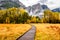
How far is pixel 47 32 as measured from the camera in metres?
5.38

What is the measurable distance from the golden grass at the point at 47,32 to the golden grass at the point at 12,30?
404 mm

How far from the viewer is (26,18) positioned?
5.79 metres

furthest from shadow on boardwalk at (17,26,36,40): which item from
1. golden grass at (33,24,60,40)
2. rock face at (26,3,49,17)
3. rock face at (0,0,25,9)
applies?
rock face at (0,0,25,9)

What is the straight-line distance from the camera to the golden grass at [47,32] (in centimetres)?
515

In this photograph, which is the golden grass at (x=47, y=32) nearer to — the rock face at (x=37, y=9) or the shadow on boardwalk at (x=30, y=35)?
the shadow on boardwalk at (x=30, y=35)

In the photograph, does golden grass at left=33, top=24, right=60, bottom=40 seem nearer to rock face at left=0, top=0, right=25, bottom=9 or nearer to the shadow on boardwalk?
the shadow on boardwalk

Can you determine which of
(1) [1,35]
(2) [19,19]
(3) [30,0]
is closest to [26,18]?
(2) [19,19]

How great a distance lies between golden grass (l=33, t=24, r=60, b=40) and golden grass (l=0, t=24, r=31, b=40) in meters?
0.40

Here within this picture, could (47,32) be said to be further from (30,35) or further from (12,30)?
(12,30)

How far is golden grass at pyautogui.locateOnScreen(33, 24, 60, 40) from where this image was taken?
5.15 m

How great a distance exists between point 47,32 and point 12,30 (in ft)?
3.42

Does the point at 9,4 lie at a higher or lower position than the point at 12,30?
higher

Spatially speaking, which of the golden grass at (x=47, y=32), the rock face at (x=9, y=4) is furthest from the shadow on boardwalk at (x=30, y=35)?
the rock face at (x=9, y=4)

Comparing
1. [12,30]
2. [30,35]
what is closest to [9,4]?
[12,30]
